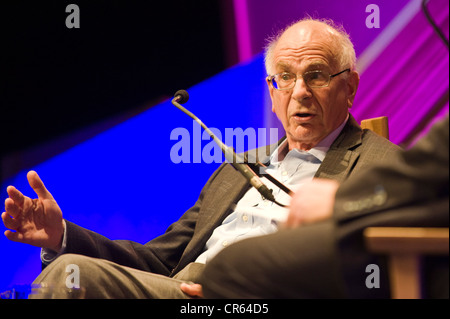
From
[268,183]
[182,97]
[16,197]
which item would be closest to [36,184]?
[16,197]

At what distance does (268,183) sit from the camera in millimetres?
1788

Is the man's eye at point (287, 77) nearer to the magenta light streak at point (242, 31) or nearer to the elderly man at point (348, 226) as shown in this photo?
the magenta light streak at point (242, 31)

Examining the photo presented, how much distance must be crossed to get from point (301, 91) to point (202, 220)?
2.07 feet

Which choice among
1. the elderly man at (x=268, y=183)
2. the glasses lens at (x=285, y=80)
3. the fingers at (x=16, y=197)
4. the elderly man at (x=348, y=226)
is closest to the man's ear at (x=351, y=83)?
the elderly man at (x=268, y=183)

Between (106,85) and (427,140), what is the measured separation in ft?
5.88

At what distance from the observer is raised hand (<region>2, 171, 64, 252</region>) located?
1.49 metres

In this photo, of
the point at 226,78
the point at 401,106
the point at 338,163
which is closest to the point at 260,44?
the point at 226,78

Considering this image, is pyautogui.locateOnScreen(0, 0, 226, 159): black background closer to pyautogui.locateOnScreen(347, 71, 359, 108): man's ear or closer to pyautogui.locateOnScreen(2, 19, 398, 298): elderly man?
pyautogui.locateOnScreen(2, 19, 398, 298): elderly man

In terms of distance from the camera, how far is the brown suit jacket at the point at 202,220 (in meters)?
1.62

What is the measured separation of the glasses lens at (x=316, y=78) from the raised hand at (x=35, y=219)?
1.05 m

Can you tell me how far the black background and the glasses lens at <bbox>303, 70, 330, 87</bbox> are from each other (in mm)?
623

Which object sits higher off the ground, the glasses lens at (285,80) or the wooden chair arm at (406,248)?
the glasses lens at (285,80)

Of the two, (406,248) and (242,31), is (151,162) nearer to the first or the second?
(242,31)
